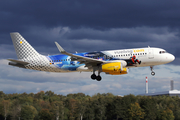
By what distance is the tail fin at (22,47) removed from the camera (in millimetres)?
71500

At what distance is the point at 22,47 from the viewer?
73.0m

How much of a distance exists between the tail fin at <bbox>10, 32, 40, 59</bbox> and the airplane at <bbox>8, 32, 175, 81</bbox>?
0.91 feet

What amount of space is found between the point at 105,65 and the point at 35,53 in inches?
798

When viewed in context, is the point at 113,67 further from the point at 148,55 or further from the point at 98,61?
the point at 148,55

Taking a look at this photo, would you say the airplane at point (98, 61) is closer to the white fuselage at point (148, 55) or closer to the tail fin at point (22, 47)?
the white fuselage at point (148, 55)

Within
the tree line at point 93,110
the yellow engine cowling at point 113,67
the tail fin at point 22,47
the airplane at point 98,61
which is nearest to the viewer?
the yellow engine cowling at point 113,67

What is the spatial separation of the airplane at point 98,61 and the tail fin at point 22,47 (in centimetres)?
28

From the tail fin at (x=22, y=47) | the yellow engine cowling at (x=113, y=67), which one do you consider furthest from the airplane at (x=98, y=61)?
the tail fin at (x=22, y=47)

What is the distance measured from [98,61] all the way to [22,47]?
23.2 metres

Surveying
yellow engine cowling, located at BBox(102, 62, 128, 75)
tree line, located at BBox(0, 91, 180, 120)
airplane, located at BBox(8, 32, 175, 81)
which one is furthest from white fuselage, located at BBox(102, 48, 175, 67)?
tree line, located at BBox(0, 91, 180, 120)

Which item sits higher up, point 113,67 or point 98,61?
point 98,61

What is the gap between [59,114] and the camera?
155000 millimetres

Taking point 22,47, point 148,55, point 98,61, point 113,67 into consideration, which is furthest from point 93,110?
point 148,55

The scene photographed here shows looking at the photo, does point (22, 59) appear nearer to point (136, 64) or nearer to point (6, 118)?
point (136, 64)
